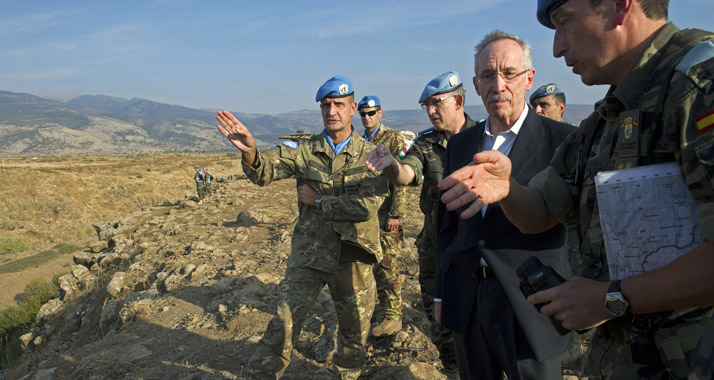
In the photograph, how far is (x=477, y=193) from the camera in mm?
1518

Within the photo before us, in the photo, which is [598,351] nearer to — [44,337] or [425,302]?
[425,302]

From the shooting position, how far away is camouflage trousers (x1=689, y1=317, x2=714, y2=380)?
98 cm

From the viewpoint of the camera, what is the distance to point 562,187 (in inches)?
64.8

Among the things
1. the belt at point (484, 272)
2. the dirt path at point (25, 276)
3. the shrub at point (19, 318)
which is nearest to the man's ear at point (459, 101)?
the belt at point (484, 272)

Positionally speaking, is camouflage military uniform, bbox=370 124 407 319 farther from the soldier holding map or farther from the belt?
the soldier holding map

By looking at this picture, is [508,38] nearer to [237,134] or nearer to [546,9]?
[546,9]

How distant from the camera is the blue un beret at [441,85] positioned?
376 centimetres

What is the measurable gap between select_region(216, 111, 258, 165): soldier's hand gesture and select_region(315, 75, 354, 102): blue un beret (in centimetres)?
72

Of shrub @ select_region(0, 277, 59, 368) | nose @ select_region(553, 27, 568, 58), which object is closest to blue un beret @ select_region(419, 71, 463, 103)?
nose @ select_region(553, 27, 568, 58)

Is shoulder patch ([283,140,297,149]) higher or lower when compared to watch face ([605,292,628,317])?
higher

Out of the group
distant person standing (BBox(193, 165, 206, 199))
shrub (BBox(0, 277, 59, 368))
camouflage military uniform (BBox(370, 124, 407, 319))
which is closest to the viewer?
camouflage military uniform (BBox(370, 124, 407, 319))

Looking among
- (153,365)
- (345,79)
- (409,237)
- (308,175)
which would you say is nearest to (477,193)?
(308,175)

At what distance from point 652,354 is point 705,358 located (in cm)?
22

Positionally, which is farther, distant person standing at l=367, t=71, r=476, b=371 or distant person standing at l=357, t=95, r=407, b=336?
distant person standing at l=357, t=95, r=407, b=336
